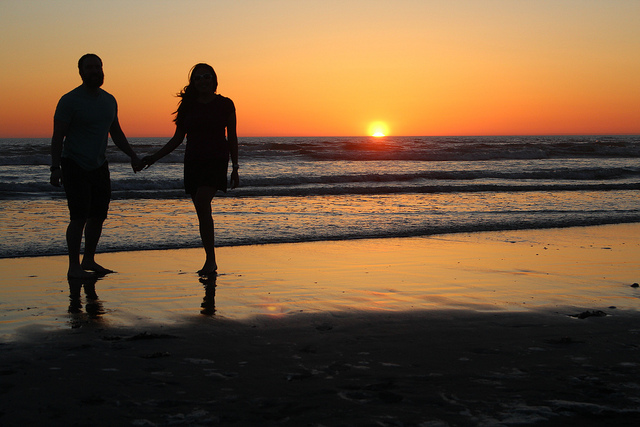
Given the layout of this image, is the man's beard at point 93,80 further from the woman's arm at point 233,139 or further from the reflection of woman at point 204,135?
the woman's arm at point 233,139

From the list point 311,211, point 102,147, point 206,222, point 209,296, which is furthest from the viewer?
point 311,211

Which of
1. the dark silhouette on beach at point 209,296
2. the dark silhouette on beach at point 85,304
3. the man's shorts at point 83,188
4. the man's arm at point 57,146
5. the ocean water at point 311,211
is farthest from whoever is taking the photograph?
the ocean water at point 311,211

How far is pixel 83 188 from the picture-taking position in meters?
4.99

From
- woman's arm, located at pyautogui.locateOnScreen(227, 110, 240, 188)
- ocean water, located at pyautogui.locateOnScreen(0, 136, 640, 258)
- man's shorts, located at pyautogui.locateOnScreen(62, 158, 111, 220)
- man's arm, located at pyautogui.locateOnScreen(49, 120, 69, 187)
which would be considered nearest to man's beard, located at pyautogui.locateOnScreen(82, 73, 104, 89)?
man's arm, located at pyautogui.locateOnScreen(49, 120, 69, 187)

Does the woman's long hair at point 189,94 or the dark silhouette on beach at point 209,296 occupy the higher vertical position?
the woman's long hair at point 189,94

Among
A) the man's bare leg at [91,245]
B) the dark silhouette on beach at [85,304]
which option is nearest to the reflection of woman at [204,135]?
the man's bare leg at [91,245]

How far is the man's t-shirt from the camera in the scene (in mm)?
4883

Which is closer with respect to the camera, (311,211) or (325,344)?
(325,344)

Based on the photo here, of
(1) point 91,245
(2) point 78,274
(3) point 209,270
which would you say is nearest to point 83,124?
(1) point 91,245

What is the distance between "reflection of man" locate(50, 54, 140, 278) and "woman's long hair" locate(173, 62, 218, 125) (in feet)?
1.70

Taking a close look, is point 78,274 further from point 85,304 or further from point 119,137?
point 119,137

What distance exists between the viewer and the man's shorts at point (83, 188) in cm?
496

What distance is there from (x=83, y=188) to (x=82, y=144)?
0.34m

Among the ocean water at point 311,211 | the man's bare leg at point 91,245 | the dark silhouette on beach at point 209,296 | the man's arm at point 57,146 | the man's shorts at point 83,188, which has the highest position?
the man's arm at point 57,146
